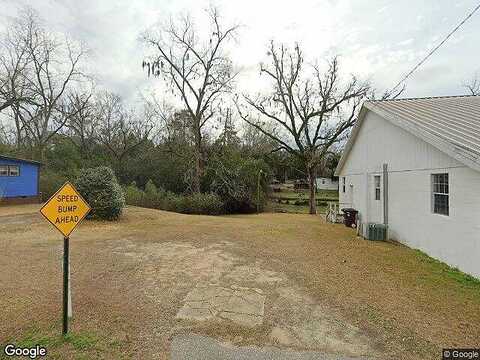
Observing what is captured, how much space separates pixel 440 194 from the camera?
6.98 meters

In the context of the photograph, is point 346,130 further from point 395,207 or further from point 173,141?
point 173,141

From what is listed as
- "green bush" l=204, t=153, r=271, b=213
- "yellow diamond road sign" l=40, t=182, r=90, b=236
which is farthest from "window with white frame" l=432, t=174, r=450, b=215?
"green bush" l=204, t=153, r=271, b=213

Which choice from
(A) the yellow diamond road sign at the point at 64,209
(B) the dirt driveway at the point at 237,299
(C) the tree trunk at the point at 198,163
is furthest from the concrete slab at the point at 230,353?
(C) the tree trunk at the point at 198,163

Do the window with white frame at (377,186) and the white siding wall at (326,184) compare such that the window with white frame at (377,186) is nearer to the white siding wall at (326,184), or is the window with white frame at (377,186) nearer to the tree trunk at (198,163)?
the tree trunk at (198,163)

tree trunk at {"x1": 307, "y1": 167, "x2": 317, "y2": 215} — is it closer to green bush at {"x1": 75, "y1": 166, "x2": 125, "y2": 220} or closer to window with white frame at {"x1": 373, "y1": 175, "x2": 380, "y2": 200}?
window with white frame at {"x1": 373, "y1": 175, "x2": 380, "y2": 200}

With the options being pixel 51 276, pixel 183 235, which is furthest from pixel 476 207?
pixel 51 276

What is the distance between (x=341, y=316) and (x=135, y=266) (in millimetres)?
4081

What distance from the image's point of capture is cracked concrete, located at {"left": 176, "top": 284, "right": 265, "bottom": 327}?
3804 millimetres

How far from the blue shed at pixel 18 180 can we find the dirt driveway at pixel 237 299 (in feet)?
38.7

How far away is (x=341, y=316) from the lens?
154 inches

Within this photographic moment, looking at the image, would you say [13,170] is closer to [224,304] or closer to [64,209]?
[64,209]

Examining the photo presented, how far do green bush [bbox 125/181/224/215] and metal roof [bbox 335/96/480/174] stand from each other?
11.9 m

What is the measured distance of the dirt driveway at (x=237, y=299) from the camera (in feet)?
10.8

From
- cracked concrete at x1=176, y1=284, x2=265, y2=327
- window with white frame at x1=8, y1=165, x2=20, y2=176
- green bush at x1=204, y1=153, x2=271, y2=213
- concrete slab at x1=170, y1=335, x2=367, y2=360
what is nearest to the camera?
concrete slab at x1=170, y1=335, x2=367, y2=360
